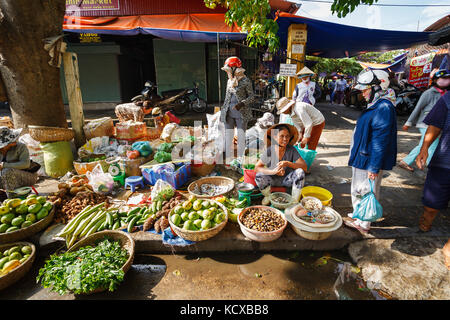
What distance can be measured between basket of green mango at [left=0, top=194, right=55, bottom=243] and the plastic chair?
3.85 ft

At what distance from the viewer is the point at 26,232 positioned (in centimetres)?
293

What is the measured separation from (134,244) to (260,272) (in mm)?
1485

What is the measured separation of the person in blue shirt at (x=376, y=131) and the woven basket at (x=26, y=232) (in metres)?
3.99

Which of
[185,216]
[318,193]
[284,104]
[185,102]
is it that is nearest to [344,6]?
[284,104]

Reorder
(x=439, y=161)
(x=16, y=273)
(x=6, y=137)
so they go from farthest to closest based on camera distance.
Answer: (x=6, y=137), (x=439, y=161), (x=16, y=273)

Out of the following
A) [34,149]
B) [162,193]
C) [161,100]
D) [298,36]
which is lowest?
[162,193]

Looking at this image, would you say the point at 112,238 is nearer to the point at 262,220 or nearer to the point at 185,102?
the point at 262,220

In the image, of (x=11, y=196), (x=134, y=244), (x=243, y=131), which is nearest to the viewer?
(x=134, y=244)

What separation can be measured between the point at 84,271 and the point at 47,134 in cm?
340

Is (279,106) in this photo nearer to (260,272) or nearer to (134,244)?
(260,272)

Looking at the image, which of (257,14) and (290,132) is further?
(257,14)

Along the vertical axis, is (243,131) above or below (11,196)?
above
